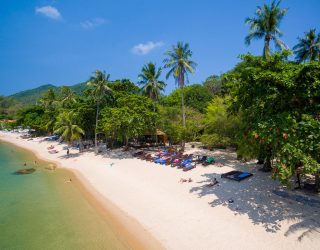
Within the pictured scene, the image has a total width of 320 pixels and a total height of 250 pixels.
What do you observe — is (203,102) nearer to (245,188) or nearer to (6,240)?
(245,188)

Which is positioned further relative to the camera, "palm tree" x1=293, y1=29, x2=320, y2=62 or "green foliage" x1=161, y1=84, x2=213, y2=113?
"green foliage" x1=161, y1=84, x2=213, y2=113

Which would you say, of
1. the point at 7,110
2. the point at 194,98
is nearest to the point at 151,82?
the point at 194,98

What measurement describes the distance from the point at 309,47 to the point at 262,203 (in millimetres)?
25528

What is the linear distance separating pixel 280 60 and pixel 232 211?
348 inches

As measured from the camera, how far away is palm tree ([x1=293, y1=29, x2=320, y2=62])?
27.5m

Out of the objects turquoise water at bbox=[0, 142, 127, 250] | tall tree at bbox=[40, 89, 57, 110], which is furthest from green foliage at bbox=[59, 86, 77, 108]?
turquoise water at bbox=[0, 142, 127, 250]

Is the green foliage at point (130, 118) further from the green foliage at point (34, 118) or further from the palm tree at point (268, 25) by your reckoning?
the green foliage at point (34, 118)

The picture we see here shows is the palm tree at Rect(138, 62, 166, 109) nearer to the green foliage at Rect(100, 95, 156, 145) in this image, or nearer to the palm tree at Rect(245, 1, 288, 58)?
the green foliage at Rect(100, 95, 156, 145)

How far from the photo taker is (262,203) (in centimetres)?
1206

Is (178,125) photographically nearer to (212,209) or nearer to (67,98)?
(212,209)

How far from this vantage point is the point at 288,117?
10.0m

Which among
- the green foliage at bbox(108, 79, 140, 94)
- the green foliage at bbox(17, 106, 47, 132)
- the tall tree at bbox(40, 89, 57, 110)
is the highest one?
the tall tree at bbox(40, 89, 57, 110)

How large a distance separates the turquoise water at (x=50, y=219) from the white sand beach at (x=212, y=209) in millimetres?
1766

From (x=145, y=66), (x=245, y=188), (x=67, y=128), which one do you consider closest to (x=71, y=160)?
(x=67, y=128)
